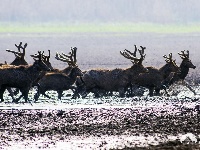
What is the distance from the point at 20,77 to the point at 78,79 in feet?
13.1

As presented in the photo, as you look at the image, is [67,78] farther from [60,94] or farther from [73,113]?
[73,113]

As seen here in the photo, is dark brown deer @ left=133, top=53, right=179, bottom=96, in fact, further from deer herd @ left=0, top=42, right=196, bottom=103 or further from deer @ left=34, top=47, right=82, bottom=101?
deer @ left=34, top=47, right=82, bottom=101

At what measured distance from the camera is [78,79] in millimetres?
29797

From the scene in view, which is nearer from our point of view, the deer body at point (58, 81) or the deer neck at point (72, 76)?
the deer body at point (58, 81)

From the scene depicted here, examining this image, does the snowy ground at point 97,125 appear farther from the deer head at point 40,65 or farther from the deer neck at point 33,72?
the deer head at point 40,65

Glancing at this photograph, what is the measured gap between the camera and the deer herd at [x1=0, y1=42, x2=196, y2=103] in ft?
86.2

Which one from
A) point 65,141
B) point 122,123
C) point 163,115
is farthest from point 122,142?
point 163,115

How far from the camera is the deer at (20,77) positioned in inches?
1019

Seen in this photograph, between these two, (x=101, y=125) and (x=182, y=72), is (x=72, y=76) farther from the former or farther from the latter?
(x=101, y=125)

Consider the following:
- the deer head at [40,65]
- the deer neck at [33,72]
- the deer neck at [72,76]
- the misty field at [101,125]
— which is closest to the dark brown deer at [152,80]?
the deer neck at [72,76]

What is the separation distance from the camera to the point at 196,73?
152 feet

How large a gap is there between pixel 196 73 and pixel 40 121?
1130 inches

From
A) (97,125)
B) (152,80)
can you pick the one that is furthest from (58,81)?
(97,125)

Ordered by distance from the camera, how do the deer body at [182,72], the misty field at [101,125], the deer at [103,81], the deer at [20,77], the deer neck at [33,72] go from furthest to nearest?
the deer body at [182,72], the deer at [103,81], the deer neck at [33,72], the deer at [20,77], the misty field at [101,125]
